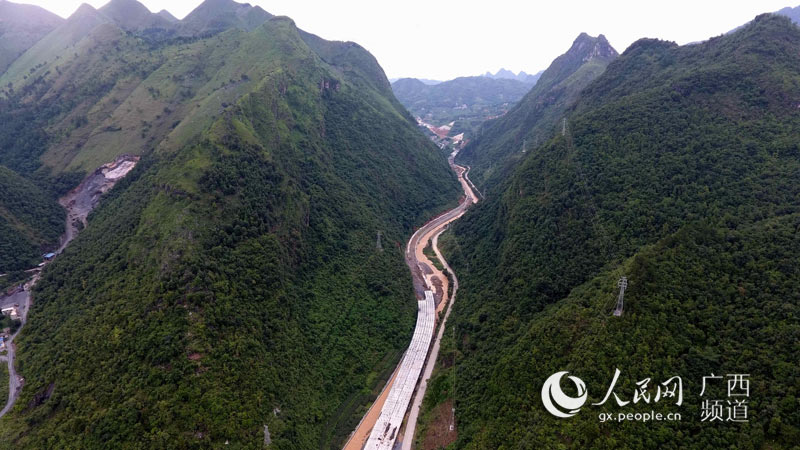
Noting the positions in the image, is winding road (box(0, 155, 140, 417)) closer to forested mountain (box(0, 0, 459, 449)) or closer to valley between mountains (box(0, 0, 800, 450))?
valley between mountains (box(0, 0, 800, 450))

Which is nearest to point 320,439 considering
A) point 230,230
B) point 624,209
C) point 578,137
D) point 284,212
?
point 230,230

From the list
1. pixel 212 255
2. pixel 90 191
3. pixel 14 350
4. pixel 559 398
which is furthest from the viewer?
pixel 90 191

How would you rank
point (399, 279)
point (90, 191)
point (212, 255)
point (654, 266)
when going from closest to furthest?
point (654, 266) < point (212, 255) < point (399, 279) < point (90, 191)

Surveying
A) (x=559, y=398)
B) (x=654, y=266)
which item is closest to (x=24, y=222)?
(x=559, y=398)

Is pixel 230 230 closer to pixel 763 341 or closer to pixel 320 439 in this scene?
pixel 320 439

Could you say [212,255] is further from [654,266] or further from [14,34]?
[14,34]

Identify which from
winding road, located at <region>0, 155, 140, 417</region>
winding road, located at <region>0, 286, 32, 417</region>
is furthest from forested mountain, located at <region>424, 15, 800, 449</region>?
winding road, located at <region>0, 155, 140, 417</region>
